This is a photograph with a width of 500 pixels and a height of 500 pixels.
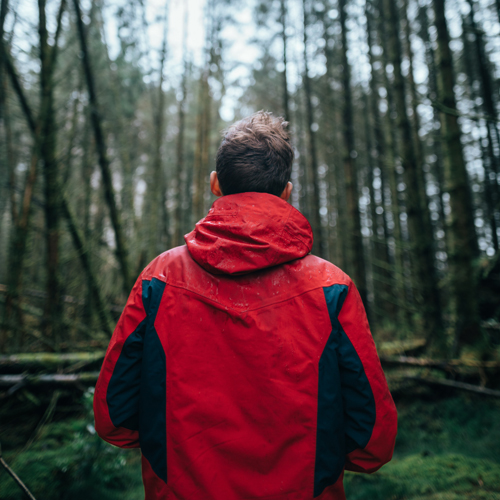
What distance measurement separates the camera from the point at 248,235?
1108mm

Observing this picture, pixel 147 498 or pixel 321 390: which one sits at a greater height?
pixel 321 390

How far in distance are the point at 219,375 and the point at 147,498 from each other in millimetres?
545

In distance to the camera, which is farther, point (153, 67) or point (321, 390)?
point (153, 67)

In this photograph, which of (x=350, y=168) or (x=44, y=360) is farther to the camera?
(x=350, y=168)

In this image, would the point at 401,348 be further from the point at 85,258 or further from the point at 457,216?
the point at 85,258

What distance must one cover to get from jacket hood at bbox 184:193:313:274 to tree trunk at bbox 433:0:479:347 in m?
4.05

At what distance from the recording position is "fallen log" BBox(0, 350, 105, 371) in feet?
11.9

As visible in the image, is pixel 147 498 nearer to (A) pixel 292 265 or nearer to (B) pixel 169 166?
(A) pixel 292 265

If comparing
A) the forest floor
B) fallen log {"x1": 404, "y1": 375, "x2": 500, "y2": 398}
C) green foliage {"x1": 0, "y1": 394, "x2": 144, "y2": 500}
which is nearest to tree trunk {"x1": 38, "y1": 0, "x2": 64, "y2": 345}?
the forest floor

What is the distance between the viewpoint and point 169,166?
58.2 ft

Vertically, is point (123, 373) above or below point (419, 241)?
below

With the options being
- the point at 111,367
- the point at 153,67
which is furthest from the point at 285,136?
the point at 153,67

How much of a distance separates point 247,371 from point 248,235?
487mm

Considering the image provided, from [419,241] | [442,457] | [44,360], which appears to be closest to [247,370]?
[442,457]
